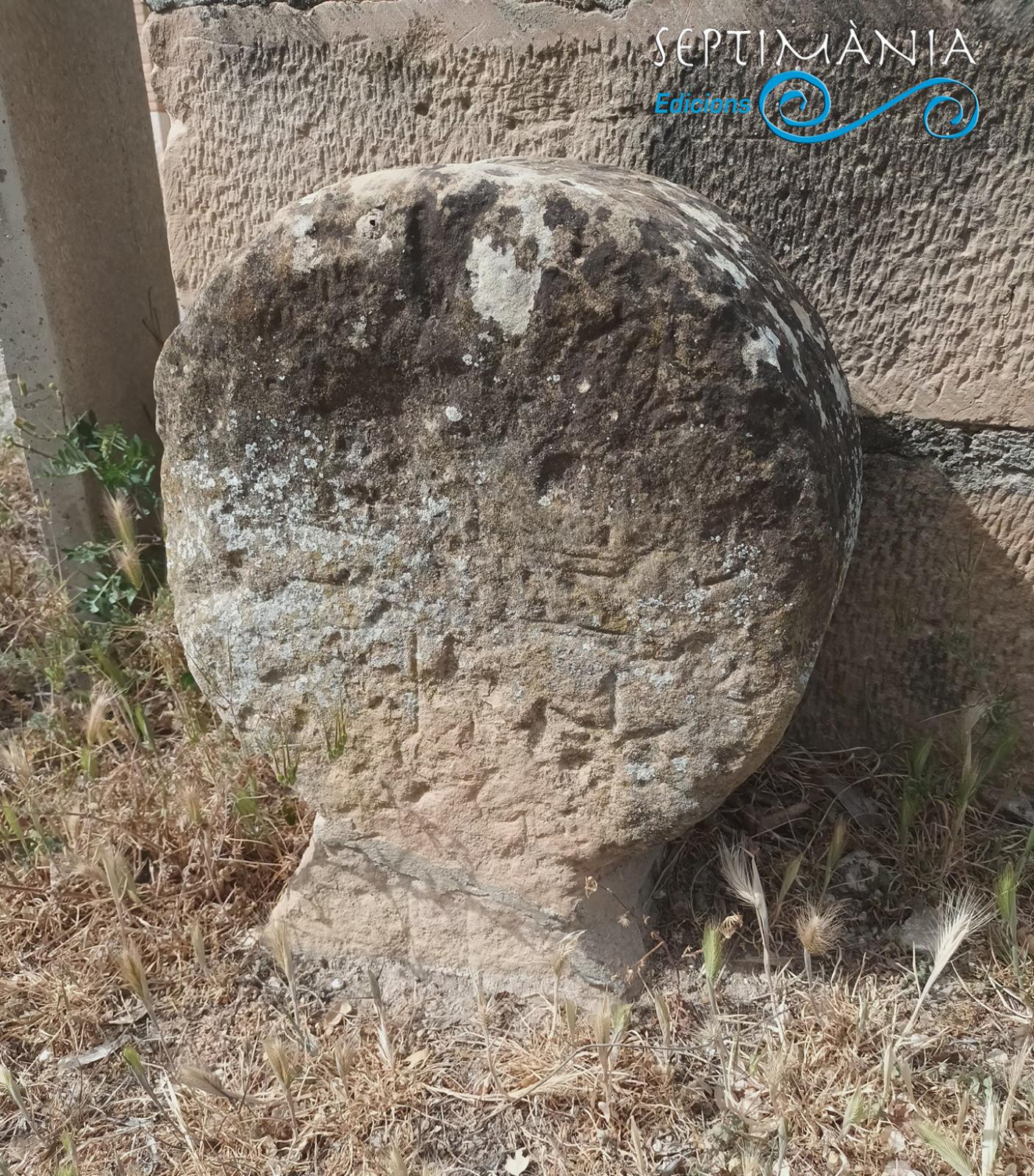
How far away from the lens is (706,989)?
1.59m

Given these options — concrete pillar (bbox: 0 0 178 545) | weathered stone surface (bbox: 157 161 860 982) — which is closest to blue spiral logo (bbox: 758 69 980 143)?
weathered stone surface (bbox: 157 161 860 982)

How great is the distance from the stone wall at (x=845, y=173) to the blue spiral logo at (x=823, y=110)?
1 centimetres

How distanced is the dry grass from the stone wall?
32cm

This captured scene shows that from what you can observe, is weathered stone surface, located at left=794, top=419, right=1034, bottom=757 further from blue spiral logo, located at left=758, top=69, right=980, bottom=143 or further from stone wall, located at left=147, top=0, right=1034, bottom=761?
blue spiral logo, located at left=758, top=69, right=980, bottom=143

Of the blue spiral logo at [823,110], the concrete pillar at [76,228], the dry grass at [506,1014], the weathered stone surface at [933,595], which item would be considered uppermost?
the blue spiral logo at [823,110]

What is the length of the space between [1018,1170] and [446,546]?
1.08 metres

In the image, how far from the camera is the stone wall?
1.55m

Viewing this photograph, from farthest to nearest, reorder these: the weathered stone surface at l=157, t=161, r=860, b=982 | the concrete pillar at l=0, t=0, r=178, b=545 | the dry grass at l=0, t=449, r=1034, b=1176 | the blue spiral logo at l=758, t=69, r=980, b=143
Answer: the concrete pillar at l=0, t=0, r=178, b=545
the blue spiral logo at l=758, t=69, r=980, b=143
the dry grass at l=0, t=449, r=1034, b=1176
the weathered stone surface at l=157, t=161, r=860, b=982

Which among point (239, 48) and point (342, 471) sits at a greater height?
point (239, 48)

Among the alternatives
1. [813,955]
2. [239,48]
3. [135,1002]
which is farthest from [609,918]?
[239,48]

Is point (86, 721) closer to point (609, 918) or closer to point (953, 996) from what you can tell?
point (609, 918)

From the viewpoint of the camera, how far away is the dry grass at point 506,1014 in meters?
1.37

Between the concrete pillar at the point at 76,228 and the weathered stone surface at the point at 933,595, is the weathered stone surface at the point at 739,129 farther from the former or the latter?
the concrete pillar at the point at 76,228

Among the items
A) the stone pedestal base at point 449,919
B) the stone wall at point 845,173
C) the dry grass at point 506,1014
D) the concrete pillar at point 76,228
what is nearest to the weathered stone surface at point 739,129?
the stone wall at point 845,173
